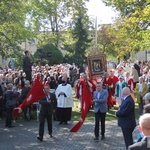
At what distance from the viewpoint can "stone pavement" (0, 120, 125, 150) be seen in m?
12.2

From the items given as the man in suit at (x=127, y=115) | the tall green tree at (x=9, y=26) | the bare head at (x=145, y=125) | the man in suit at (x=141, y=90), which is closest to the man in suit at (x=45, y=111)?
the man in suit at (x=127, y=115)

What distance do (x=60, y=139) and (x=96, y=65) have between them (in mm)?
6591

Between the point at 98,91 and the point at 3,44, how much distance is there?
11.1m

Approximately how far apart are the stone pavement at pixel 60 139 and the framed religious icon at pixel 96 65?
353 cm

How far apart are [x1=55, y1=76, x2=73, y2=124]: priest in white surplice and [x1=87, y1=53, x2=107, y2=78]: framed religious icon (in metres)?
2.93

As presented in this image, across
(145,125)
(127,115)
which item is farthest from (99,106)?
(145,125)

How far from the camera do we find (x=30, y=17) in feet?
128

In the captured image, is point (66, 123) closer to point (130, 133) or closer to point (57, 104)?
point (57, 104)

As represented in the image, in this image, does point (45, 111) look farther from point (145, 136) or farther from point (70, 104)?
point (145, 136)

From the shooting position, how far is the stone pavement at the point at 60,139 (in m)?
12.2

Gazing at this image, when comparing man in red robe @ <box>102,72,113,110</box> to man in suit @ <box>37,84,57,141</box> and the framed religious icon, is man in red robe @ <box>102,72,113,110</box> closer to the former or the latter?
the framed religious icon

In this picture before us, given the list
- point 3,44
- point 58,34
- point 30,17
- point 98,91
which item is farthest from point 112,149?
point 58,34

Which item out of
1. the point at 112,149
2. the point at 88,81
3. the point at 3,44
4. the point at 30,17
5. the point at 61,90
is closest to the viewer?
the point at 112,149

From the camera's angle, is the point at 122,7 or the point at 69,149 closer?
the point at 69,149
